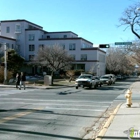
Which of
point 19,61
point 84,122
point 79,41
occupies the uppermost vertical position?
point 79,41

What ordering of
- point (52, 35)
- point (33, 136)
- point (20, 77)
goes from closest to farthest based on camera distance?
point (33, 136), point (20, 77), point (52, 35)

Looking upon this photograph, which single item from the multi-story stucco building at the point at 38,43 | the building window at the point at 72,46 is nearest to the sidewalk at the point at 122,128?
the multi-story stucco building at the point at 38,43

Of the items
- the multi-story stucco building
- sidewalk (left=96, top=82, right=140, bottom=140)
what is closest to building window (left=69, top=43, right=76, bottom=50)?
the multi-story stucco building

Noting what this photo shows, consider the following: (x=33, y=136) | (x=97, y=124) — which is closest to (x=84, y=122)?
(x=97, y=124)

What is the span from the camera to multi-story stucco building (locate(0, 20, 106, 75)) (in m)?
76.5

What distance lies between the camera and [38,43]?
3078 inches

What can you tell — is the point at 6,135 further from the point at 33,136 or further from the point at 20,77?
the point at 20,77

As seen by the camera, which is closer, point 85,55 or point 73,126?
point 73,126

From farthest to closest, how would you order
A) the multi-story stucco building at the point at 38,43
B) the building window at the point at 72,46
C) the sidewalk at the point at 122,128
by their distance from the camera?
the building window at the point at 72,46
the multi-story stucco building at the point at 38,43
the sidewalk at the point at 122,128

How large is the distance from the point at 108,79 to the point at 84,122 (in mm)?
35817

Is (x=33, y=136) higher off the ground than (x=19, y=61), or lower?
lower

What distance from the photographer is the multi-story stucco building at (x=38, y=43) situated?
76500mm

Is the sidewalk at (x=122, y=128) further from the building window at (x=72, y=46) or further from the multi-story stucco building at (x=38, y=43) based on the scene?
the building window at (x=72, y=46)

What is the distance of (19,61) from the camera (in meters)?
47.0
